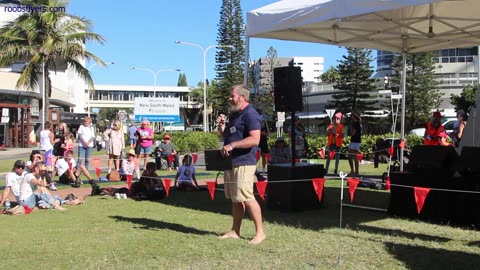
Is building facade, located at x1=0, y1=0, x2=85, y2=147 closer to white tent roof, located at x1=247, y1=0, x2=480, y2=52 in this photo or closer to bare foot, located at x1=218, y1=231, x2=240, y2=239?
white tent roof, located at x1=247, y1=0, x2=480, y2=52

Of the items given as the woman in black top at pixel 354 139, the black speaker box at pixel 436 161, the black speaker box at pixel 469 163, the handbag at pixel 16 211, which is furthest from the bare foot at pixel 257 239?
the woman in black top at pixel 354 139

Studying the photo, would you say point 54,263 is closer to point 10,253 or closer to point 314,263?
point 10,253

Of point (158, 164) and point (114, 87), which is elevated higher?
point (114, 87)

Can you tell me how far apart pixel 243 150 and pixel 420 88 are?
150 feet

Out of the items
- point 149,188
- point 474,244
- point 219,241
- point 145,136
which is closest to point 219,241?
point 219,241

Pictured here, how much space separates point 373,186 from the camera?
11.0m

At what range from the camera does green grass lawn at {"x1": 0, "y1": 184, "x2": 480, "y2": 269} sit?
5227 mm

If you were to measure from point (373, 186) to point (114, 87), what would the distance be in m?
112

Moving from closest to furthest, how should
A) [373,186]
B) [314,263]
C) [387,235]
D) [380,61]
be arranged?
[314,263]
[387,235]
[373,186]
[380,61]

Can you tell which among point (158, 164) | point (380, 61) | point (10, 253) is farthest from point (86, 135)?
point (380, 61)

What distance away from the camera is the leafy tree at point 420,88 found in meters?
47.8

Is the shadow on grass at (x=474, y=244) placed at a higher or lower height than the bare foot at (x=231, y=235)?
lower

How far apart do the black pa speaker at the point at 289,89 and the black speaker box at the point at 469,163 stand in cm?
268

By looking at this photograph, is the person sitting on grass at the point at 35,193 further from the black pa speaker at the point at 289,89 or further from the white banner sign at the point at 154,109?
the white banner sign at the point at 154,109
